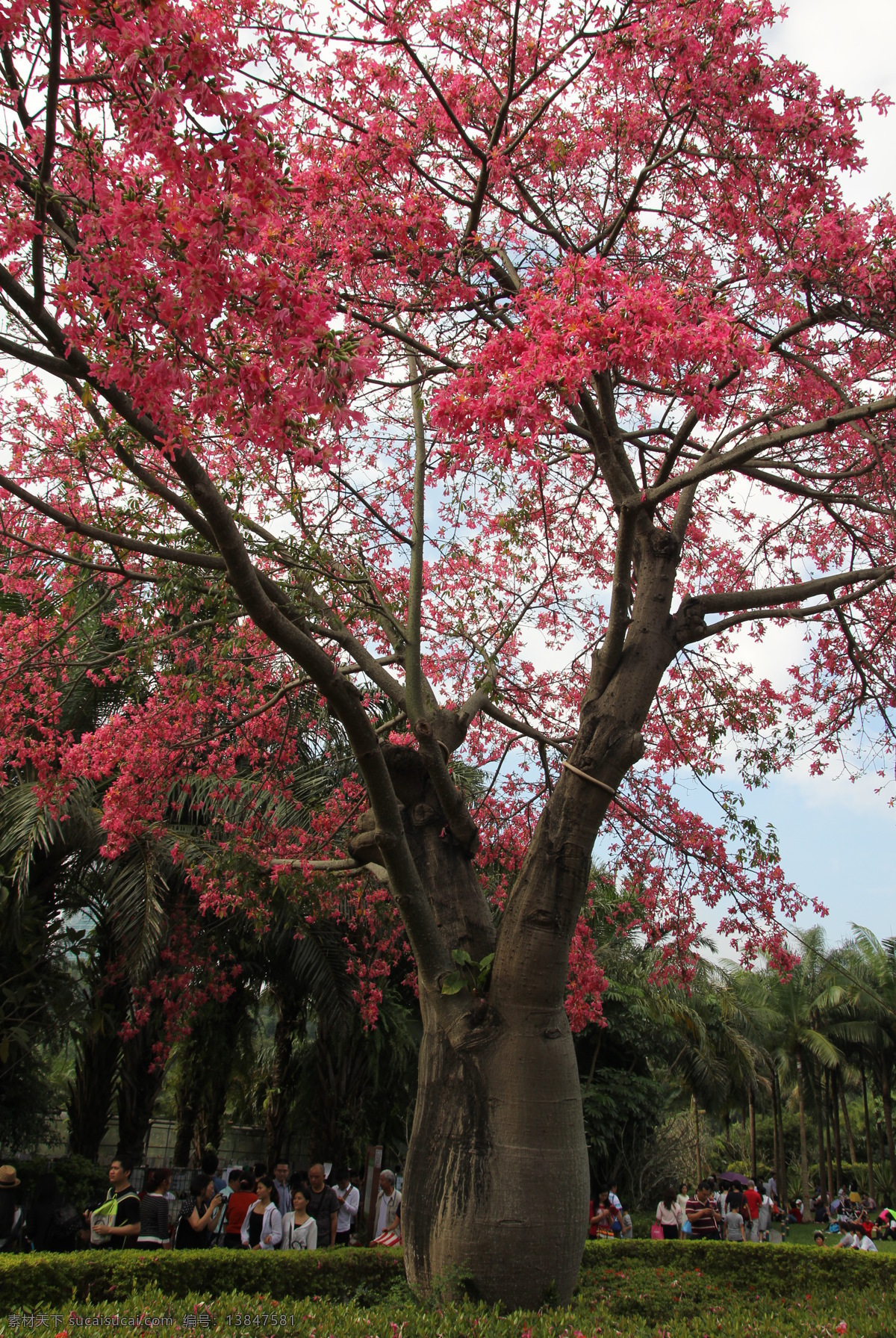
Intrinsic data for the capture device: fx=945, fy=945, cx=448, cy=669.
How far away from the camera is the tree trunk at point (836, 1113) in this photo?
1325 inches

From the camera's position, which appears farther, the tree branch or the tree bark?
the tree bark

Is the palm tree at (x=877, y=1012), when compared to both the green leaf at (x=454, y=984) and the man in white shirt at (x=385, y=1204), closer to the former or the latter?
the man in white shirt at (x=385, y=1204)

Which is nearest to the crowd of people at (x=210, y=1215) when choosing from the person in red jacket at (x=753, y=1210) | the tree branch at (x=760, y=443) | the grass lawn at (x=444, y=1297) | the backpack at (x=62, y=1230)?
the backpack at (x=62, y=1230)

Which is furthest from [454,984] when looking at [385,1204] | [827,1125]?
[827,1125]

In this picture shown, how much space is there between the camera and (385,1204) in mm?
11383

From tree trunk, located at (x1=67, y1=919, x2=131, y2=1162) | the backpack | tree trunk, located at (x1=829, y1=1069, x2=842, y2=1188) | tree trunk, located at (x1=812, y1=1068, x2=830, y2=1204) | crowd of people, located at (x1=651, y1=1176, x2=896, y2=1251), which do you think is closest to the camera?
the backpack

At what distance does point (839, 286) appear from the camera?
252 inches

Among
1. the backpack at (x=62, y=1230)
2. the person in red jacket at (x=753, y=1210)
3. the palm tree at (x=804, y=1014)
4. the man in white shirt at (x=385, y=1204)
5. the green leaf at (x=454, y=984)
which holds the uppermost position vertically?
the palm tree at (x=804, y=1014)

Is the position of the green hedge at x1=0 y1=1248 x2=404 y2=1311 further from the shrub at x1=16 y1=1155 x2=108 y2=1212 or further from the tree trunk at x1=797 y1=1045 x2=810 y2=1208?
the tree trunk at x1=797 y1=1045 x2=810 y2=1208

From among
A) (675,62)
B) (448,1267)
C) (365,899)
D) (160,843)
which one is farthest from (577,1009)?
(675,62)

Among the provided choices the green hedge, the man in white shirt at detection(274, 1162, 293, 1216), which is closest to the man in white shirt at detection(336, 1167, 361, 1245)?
the man in white shirt at detection(274, 1162, 293, 1216)

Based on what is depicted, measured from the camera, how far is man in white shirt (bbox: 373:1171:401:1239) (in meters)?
11.2

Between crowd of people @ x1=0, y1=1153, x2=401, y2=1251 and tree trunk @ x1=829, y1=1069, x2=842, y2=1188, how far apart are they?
3000 cm

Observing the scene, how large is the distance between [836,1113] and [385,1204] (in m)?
30.2
